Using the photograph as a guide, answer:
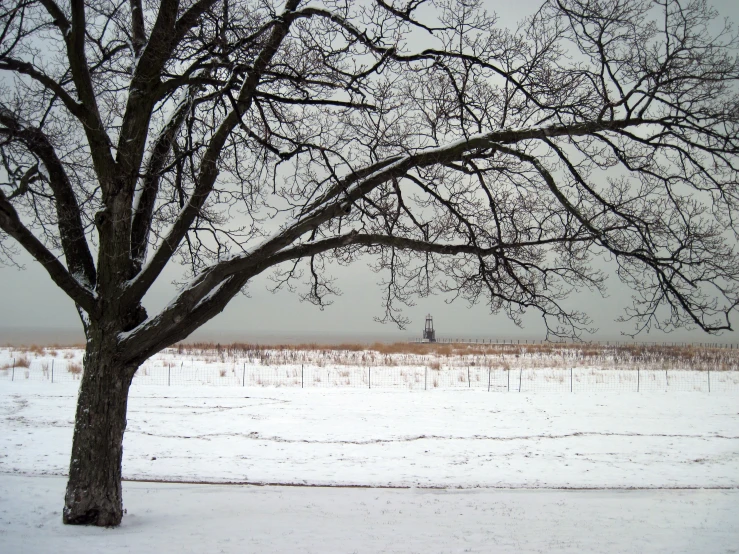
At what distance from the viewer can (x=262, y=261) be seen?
661 centimetres

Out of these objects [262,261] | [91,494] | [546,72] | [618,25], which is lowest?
[91,494]

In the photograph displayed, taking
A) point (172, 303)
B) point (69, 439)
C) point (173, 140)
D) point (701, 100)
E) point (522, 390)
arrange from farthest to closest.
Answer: point (522, 390) → point (69, 439) → point (173, 140) → point (701, 100) → point (172, 303)

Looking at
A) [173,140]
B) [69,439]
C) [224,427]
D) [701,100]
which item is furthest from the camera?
[224,427]

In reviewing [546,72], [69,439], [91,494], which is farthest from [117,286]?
[69,439]

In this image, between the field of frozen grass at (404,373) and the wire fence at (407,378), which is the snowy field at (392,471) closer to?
the wire fence at (407,378)

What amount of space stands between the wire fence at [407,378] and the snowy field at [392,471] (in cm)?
237

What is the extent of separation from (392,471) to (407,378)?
1532cm

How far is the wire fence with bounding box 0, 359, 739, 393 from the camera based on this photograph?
23.5 meters

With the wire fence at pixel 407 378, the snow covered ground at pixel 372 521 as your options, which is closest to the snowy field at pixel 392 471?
the snow covered ground at pixel 372 521

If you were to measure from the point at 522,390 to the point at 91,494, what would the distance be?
61.7 feet

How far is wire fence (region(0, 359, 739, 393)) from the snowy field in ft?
7.79

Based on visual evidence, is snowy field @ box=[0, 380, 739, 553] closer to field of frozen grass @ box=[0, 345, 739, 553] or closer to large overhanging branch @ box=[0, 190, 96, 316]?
field of frozen grass @ box=[0, 345, 739, 553]

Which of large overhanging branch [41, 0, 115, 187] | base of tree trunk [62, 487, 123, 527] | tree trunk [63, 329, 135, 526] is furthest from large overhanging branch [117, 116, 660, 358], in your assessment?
base of tree trunk [62, 487, 123, 527]

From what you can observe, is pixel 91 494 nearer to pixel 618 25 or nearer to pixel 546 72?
pixel 546 72
